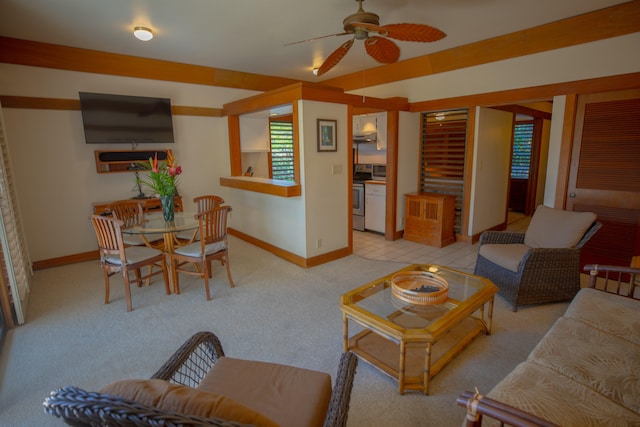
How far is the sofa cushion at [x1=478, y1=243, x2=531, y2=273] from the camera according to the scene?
292cm

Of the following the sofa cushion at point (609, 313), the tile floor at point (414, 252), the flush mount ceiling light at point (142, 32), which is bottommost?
the tile floor at point (414, 252)

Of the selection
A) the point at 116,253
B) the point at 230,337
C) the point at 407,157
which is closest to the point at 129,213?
the point at 116,253

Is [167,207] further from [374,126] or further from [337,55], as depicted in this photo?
[374,126]

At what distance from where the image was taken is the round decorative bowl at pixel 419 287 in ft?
7.27

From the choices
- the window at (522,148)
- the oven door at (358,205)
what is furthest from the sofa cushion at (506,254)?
the window at (522,148)

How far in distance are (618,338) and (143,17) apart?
4.65 meters

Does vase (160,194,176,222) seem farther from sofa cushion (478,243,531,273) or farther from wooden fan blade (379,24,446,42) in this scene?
sofa cushion (478,243,531,273)

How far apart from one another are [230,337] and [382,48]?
286 cm

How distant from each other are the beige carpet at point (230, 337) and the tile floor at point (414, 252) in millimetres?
584

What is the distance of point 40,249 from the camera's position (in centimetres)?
419

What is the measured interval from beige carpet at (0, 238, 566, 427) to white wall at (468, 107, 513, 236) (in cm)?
213

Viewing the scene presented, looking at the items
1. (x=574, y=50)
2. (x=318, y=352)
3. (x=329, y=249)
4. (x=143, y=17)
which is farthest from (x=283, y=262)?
(x=574, y=50)

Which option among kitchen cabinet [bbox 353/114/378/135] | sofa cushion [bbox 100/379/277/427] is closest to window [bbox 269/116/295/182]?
kitchen cabinet [bbox 353/114/378/135]

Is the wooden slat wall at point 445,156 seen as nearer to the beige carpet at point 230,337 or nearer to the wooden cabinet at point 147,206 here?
the beige carpet at point 230,337
